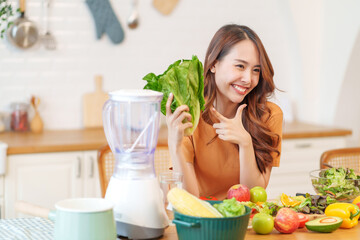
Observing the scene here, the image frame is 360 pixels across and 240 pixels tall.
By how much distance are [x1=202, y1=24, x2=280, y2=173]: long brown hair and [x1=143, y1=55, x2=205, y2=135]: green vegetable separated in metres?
0.56

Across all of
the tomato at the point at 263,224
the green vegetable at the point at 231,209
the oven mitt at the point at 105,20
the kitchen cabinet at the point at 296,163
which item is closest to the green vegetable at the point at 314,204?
the tomato at the point at 263,224

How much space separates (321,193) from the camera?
2.03 meters

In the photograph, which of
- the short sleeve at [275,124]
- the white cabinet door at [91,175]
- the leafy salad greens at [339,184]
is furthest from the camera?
the white cabinet door at [91,175]

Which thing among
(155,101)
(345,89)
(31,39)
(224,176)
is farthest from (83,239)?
(345,89)

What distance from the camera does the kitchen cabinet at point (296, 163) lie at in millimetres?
3998

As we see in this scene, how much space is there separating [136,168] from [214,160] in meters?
0.95

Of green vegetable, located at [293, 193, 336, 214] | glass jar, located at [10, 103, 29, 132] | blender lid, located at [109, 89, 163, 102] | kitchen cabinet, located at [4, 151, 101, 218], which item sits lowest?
kitchen cabinet, located at [4, 151, 101, 218]

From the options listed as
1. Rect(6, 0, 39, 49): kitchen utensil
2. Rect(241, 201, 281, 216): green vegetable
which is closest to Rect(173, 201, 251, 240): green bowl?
Rect(241, 201, 281, 216): green vegetable

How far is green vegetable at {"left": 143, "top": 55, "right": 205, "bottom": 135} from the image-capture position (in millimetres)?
1819

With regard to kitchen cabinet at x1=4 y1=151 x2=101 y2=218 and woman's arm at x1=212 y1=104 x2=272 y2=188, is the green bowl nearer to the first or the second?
woman's arm at x1=212 y1=104 x2=272 y2=188

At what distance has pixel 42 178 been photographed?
3.47 m

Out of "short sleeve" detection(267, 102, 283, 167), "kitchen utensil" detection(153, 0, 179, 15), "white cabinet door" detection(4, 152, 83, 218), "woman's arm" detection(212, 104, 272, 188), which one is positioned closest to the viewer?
"woman's arm" detection(212, 104, 272, 188)

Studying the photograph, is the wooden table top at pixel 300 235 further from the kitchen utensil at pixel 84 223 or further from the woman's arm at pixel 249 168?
the woman's arm at pixel 249 168

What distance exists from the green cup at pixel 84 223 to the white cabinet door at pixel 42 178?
2.01m
